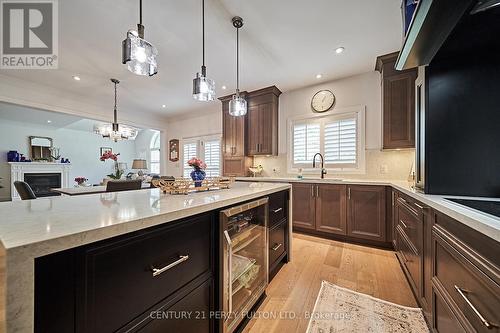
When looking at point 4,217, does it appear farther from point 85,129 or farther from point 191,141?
point 85,129

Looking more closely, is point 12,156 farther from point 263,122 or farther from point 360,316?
point 360,316

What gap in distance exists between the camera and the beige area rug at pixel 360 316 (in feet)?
4.27

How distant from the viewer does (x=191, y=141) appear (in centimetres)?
559

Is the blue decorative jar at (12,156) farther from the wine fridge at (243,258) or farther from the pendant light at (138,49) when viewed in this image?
the wine fridge at (243,258)

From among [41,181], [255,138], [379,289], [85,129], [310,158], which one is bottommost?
[379,289]

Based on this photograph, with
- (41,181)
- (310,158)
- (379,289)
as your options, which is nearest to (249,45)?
(310,158)

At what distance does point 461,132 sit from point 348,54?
74.9 inches

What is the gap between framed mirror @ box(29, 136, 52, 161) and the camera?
21.1 ft

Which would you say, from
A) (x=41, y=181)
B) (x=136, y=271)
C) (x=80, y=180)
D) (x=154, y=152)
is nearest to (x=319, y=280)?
(x=136, y=271)

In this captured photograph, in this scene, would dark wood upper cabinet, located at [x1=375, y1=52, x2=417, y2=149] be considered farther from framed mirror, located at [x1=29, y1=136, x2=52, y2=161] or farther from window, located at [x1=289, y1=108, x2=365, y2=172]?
framed mirror, located at [x1=29, y1=136, x2=52, y2=161]

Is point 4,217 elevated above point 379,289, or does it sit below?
above

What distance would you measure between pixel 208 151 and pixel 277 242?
3865 millimetres

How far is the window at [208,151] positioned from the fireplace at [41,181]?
4787 millimetres

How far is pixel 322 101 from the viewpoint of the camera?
3.54m
